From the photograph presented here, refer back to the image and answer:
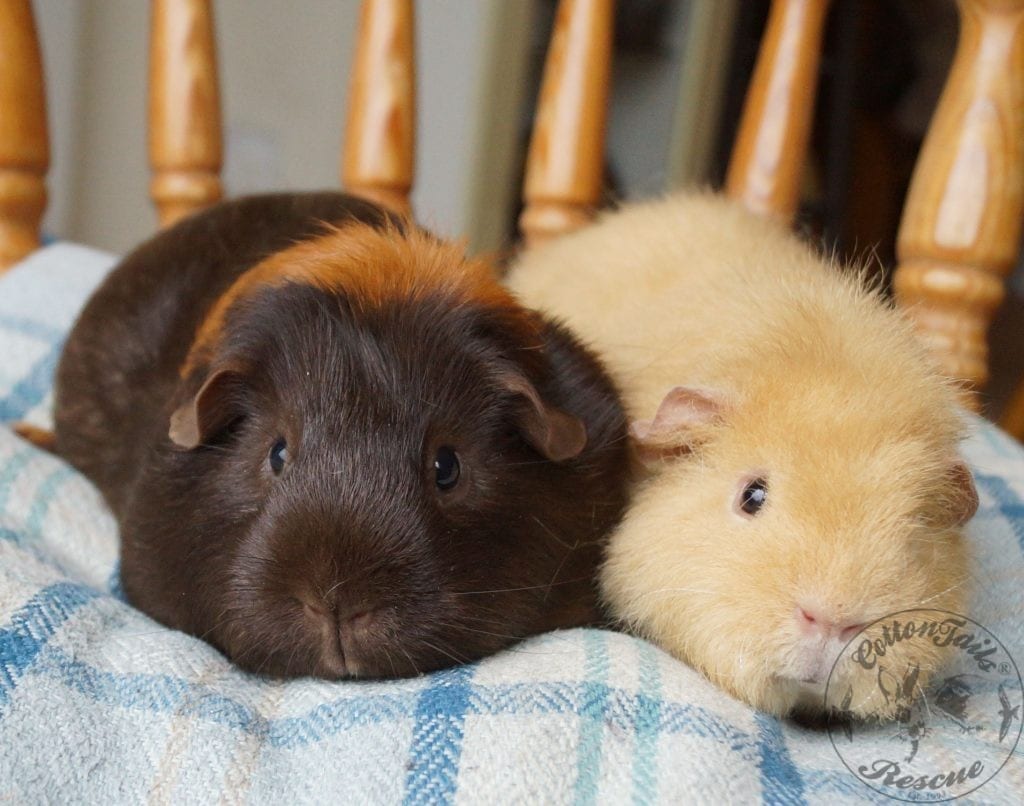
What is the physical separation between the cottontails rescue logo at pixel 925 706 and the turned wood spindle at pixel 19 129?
173 centimetres

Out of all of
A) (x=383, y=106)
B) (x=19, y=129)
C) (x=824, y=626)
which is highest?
(x=383, y=106)

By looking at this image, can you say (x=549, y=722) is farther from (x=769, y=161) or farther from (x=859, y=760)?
(x=769, y=161)

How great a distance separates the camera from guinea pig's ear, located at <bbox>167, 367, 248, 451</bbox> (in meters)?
1.02

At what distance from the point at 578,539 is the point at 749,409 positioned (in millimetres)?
240

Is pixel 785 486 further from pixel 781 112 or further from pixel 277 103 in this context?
pixel 277 103

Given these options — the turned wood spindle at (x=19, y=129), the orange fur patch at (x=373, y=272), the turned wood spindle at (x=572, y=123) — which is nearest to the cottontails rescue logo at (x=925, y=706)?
the orange fur patch at (x=373, y=272)

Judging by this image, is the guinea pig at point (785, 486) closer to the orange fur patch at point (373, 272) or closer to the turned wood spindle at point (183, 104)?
the orange fur patch at point (373, 272)

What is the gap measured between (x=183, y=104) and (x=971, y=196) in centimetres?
142

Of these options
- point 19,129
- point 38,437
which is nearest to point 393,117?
point 19,129

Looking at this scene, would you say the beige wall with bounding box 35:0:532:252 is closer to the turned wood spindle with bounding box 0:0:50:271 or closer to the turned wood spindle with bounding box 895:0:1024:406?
the turned wood spindle with bounding box 0:0:50:271

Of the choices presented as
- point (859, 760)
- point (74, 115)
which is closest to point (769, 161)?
point (859, 760)

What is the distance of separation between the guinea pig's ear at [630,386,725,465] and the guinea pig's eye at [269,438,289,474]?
15.4 inches

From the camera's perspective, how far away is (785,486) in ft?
3.08

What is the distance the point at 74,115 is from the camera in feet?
11.5
